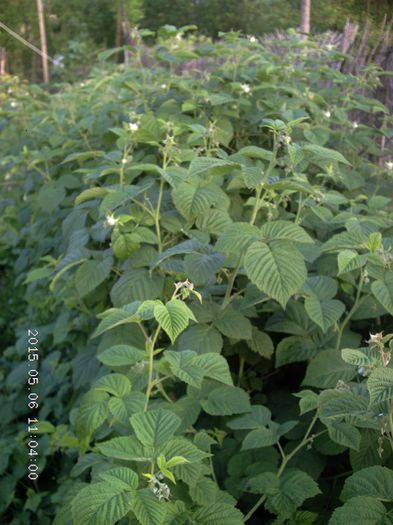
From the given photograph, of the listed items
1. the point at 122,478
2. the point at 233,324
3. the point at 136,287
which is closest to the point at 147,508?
the point at 122,478

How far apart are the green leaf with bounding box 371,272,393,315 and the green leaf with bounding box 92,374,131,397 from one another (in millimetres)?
586

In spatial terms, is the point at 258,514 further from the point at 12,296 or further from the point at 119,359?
the point at 12,296

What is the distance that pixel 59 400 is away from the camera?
2.70 m

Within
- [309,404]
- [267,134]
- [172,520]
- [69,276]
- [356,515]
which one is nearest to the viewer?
[356,515]

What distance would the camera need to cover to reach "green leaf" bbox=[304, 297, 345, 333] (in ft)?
5.57

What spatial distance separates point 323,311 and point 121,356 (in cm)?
53

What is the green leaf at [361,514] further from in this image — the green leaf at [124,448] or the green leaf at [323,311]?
the green leaf at [323,311]

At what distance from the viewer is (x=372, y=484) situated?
1.26 metres

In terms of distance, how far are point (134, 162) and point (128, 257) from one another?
704 millimetres

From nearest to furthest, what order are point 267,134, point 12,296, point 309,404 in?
point 309,404
point 267,134
point 12,296

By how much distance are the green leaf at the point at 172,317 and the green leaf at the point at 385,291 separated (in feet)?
1.54

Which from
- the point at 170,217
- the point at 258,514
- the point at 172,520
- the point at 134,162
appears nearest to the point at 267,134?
the point at 134,162

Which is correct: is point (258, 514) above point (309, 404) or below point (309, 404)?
below

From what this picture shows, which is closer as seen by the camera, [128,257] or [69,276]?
[128,257]
